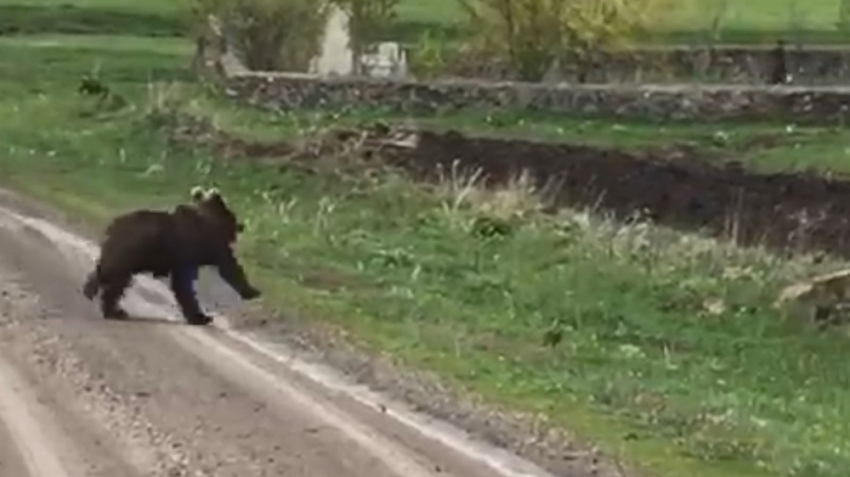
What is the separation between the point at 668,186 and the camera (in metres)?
38.3

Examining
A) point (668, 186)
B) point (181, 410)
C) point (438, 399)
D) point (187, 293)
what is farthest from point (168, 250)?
point (668, 186)

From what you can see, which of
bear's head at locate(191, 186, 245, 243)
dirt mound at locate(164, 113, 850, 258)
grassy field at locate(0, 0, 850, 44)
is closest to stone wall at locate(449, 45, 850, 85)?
grassy field at locate(0, 0, 850, 44)

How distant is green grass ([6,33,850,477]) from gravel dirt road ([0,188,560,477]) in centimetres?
115

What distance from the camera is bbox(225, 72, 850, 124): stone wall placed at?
46.0 m

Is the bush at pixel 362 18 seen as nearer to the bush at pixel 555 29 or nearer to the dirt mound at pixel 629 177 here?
the bush at pixel 555 29

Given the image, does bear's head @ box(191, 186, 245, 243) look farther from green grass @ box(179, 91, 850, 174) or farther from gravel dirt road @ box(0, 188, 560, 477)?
green grass @ box(179, 91, 850, 174)

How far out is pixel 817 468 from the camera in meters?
14.8

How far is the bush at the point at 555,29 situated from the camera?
50594 mm

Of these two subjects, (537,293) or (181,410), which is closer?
(181,410)

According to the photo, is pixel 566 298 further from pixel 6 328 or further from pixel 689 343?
pixel 6 328

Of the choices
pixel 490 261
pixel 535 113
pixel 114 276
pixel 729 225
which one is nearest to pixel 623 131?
pixel 535 113

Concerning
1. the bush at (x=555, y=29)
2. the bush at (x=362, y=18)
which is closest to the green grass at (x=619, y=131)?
the bush at (x=555, y=29)

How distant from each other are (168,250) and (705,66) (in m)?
36.3

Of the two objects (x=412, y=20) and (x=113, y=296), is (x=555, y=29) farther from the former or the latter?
(x=113, y=296)
